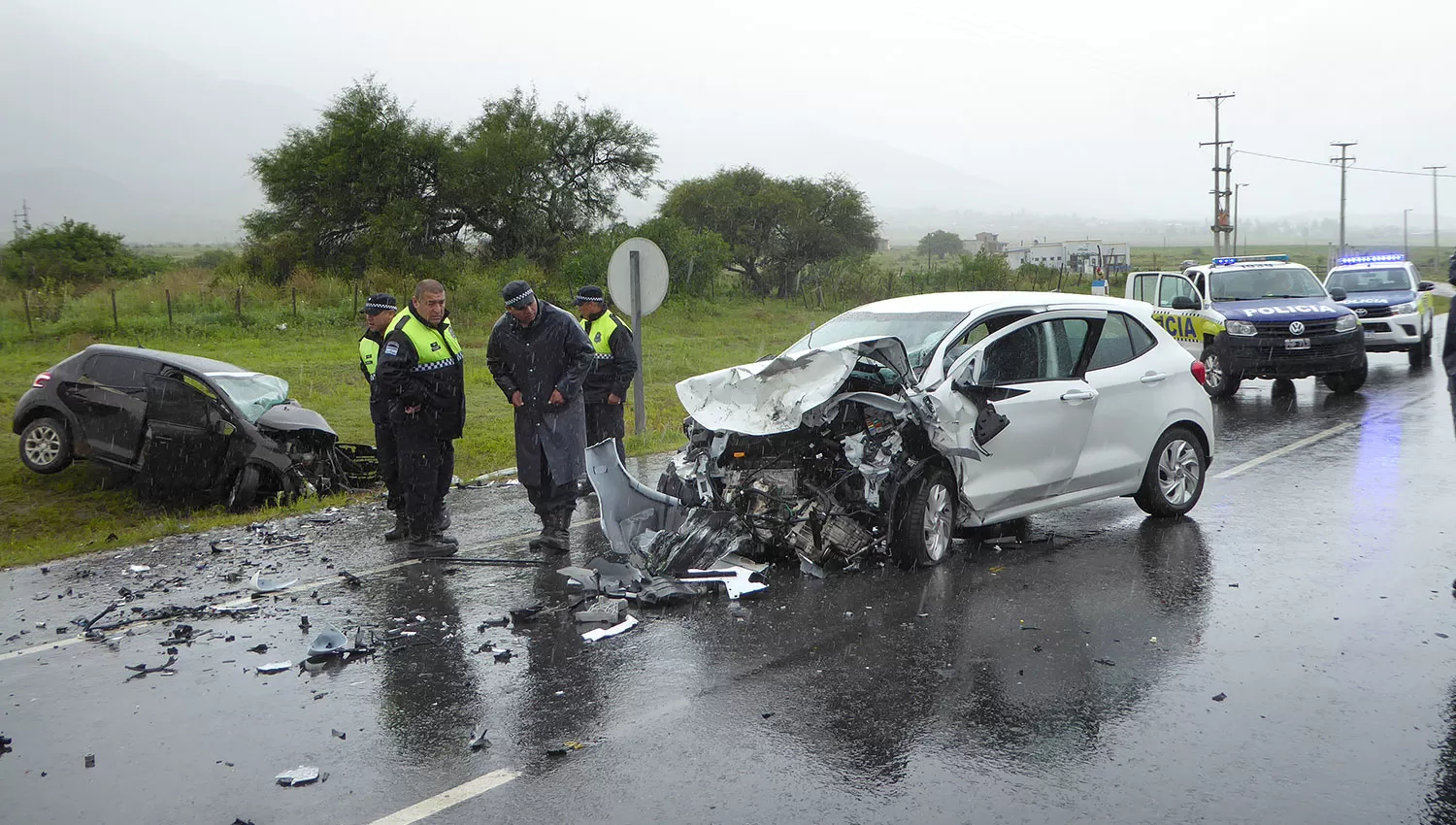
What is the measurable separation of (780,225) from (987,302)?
4704 centimetres

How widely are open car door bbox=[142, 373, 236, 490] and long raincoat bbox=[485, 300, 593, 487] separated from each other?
4286mm

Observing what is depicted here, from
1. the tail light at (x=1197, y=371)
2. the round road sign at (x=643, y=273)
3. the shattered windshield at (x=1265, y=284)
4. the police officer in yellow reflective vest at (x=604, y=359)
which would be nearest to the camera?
the tail light at (x=1197, y=371)

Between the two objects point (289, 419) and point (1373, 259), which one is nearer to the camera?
point (289, 419)

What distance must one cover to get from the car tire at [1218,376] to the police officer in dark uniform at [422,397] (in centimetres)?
1159

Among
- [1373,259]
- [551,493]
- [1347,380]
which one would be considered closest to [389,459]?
[551,493]

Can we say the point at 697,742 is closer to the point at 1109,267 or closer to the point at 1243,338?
the point at 1243,338

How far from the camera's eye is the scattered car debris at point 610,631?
5920mm

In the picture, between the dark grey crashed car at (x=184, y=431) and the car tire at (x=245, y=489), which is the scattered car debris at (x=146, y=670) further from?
the car tire at (x=245, y=489)

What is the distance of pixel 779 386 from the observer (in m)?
7.06

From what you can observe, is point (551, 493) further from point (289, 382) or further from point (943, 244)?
point (943, 244)

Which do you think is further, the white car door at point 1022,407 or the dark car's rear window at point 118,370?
the dark car's rear window at point 118,370

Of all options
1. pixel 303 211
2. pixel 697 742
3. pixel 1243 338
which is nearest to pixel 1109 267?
pixel 303 211

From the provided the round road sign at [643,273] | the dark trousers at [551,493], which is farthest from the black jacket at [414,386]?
the round road sign at [643,273]

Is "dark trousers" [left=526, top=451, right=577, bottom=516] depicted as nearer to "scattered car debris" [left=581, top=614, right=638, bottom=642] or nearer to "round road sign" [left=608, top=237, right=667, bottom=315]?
"scattered car debris" [left=581, top=614, right=638, bottom=642]
